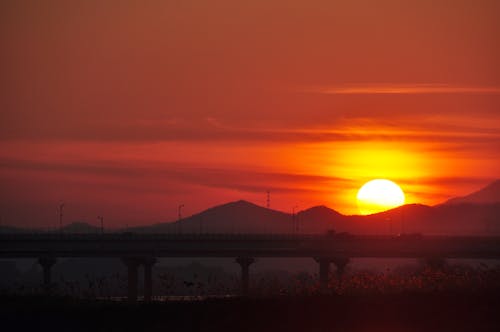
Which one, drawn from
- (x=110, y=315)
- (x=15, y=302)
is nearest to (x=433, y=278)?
(x=110, y=315)

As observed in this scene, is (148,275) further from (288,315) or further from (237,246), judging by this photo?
(288,315)

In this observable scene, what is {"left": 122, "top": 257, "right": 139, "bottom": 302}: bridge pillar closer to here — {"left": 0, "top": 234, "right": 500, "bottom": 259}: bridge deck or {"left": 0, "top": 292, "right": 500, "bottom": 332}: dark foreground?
{"left": 0, "top": 234, "right": 500, "bottom": 259}: bridge deck

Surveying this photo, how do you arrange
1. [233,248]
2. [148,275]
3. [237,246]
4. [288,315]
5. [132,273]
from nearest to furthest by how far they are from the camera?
[288,315] < [132,273] < [148,275] < [233,248] < [237,246]

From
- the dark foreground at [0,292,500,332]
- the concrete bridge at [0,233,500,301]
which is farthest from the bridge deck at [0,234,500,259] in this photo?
the dark foreground at [0,292,500,332]

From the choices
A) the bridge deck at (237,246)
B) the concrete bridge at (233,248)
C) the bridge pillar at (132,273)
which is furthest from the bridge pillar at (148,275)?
the bridge deck at (237,246)

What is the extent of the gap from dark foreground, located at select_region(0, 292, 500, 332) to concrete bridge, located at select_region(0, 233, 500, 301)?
115 m

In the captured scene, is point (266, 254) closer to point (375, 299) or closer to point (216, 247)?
point (216, 247)

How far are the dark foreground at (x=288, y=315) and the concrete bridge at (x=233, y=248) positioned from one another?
115 m

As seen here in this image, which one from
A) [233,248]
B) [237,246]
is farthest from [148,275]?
[237,246]

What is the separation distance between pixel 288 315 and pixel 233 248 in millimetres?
129140

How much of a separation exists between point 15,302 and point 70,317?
9.74m

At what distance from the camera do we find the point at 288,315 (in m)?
49.5

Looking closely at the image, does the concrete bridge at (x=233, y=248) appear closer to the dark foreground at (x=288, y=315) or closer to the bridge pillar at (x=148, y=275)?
the bridge pillar at (x=148, y=275)

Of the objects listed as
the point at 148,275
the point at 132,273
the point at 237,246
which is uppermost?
the point at 237,246
